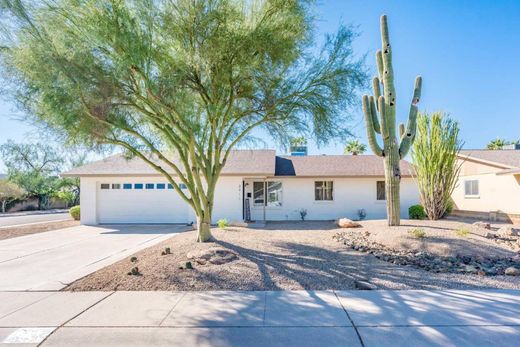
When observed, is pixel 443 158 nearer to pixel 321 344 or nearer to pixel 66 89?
pixel 321 344

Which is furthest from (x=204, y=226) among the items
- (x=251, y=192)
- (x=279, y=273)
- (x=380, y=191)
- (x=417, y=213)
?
(x=380, y=191)

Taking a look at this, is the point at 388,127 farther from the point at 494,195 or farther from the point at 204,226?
the point at 494,195

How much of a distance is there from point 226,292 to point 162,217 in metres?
12.2

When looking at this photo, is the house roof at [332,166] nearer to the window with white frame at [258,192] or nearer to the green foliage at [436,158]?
the window with white frame at [258,192]

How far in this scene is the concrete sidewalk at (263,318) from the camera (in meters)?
3.85

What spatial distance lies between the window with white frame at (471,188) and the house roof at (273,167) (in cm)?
370

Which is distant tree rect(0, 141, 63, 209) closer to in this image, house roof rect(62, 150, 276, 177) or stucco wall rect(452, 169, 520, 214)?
house roof rect(62, 150, 276, 177)

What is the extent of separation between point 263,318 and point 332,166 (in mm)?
14962

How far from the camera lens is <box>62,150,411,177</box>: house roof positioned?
16.7m

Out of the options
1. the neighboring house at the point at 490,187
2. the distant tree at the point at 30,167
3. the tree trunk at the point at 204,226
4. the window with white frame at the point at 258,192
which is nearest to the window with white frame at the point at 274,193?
the window with white frame at the point at 258,192

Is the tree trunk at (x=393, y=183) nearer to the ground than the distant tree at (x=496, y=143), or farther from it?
nearer to the ground

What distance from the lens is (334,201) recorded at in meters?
17.8

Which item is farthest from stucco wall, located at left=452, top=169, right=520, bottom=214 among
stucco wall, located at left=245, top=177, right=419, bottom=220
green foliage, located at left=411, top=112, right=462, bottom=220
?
stucco wall, located at left=245, top=177, right=419, bottom=220

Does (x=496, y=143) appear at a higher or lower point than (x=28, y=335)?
higher
